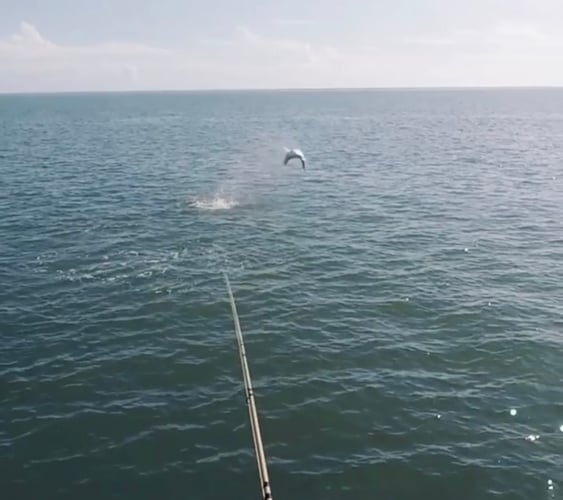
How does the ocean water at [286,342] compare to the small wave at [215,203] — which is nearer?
the ocean water at [286,342]

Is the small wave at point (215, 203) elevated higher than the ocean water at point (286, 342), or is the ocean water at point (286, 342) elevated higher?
the small wave at point (215, 203)

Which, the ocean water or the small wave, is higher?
the small wave

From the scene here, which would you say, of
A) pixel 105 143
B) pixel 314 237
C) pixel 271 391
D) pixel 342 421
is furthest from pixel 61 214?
pixel 105 143

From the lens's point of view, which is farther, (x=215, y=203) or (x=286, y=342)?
(x=215, y=203)

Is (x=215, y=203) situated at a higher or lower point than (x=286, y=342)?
higher

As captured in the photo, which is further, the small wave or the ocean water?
the small wave
